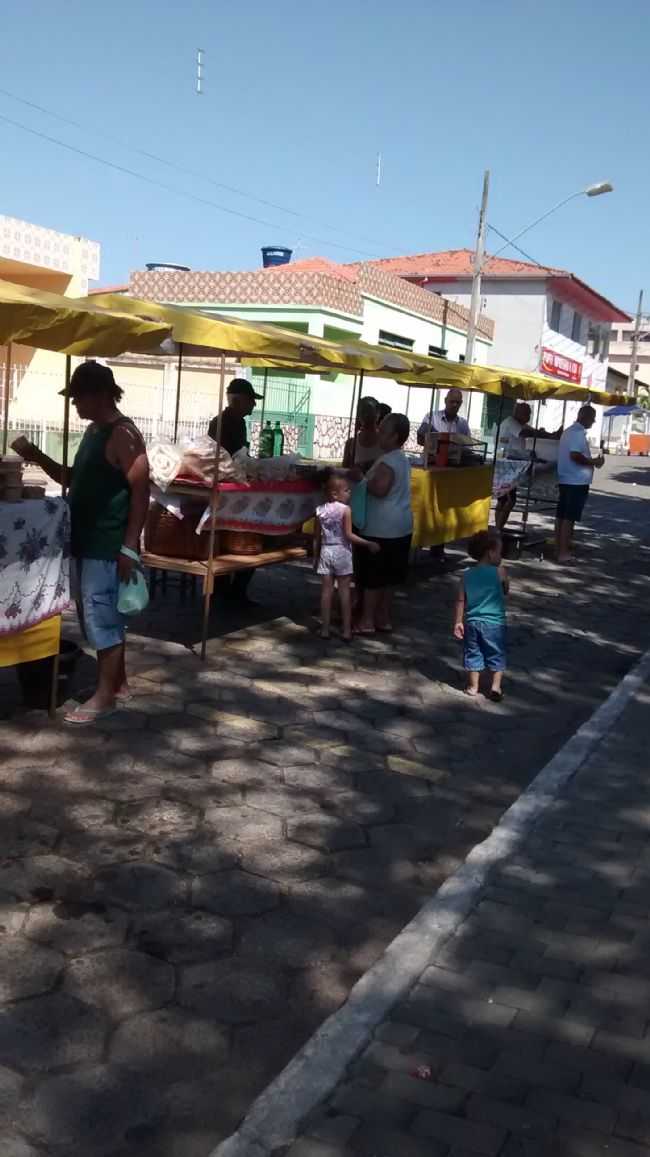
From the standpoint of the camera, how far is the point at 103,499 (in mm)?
5258

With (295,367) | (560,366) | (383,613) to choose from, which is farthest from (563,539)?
(560,366)

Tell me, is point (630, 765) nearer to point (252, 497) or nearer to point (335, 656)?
point (335, 656)

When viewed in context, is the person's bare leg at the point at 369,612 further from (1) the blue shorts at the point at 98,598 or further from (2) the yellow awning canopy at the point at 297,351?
(1) the blue shorts at the point at 98,598

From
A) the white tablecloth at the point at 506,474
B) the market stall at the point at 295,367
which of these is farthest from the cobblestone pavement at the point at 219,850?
the white tablecloth at the point at 506,474

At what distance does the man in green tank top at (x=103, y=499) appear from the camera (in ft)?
17.0

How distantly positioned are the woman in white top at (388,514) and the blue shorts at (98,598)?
111 inches

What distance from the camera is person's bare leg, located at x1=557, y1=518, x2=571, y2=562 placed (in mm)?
12852

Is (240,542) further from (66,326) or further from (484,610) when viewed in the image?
(66,326)

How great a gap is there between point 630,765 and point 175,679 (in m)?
2.72

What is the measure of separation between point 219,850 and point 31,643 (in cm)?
163

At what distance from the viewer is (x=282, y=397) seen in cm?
2611

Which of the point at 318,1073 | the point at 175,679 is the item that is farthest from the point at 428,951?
the point at 175,679

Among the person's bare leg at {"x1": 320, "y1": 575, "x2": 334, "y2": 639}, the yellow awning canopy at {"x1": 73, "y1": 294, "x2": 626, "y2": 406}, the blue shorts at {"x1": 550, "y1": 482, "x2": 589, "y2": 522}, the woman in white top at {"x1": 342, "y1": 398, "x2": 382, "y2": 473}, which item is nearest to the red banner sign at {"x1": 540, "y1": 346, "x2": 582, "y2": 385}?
the yellow awning canopy at {"x1": 73, "y1": 294, "x2": 626, "y2": 406}

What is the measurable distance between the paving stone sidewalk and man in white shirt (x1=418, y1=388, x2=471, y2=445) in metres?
7.64
